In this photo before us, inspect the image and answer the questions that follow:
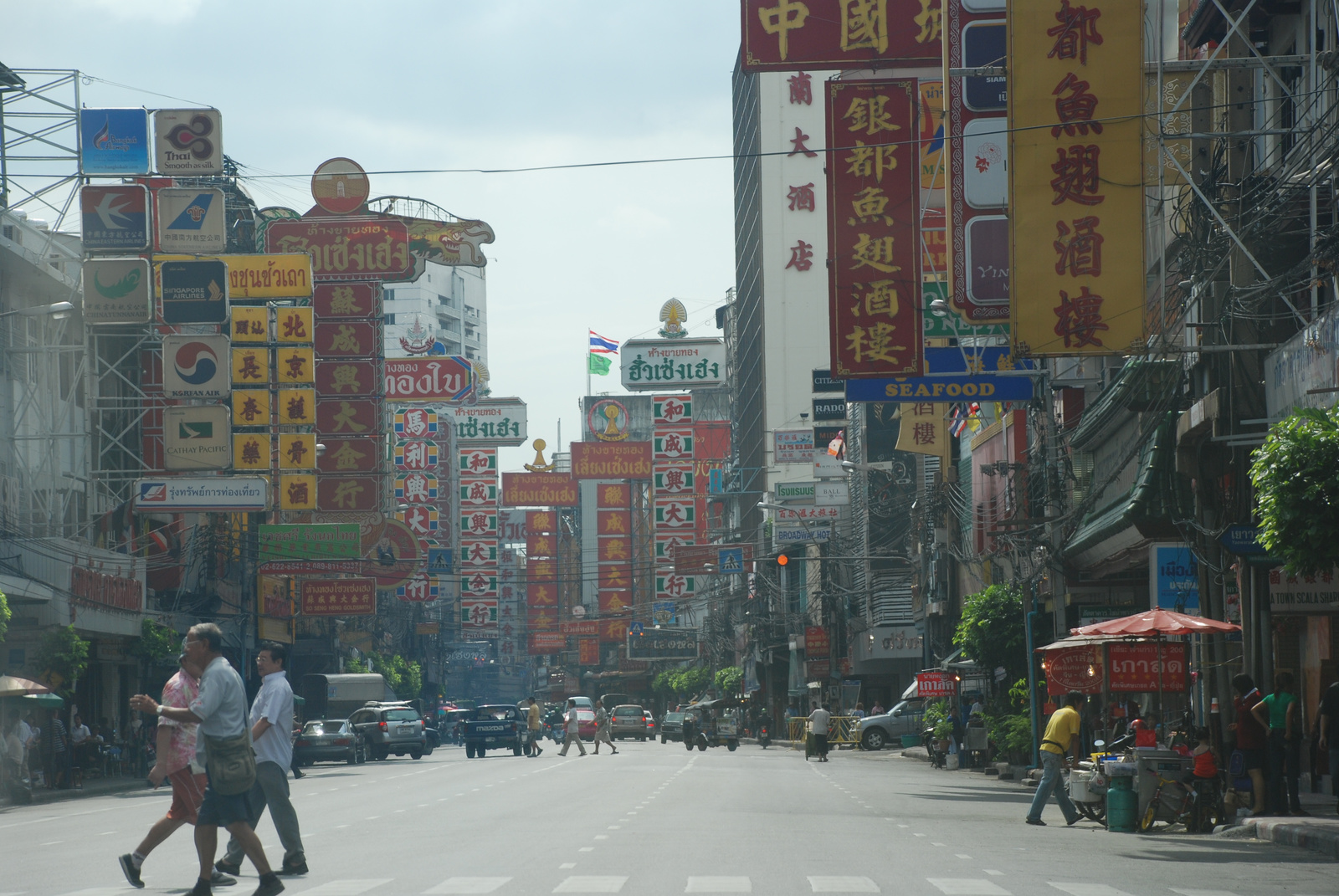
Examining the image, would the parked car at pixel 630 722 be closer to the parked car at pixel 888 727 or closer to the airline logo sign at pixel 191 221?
the parked car at pixel 888 727

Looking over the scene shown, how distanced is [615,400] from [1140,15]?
14217 centimetres

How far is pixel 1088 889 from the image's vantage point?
12.2 meters

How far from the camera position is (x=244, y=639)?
53406 mm

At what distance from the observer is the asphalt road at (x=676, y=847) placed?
12.5 meters

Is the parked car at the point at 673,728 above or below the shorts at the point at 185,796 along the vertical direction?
below

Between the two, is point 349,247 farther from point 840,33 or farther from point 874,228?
point 874,228

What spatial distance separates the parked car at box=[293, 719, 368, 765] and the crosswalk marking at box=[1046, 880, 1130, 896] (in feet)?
111

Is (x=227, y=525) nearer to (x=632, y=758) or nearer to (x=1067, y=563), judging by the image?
(x=632, y=758)

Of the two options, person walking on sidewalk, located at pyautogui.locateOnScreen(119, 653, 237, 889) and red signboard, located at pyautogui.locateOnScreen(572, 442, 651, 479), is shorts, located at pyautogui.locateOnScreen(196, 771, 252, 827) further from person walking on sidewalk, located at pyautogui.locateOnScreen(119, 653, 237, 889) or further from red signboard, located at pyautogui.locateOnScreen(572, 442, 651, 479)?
red signboard, located at pyautogui.locateOnScreen(572, 442, 651, 479)

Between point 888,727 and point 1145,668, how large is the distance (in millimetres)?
33250

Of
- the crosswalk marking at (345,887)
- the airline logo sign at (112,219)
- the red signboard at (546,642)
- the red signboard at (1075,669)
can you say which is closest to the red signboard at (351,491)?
the airline logo sign at (112,219)

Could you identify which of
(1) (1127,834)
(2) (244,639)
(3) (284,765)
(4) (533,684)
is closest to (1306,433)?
(1) (1127,834)

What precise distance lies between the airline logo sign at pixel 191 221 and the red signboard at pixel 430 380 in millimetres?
34602

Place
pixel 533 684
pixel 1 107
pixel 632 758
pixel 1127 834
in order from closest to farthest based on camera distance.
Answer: pixel 1127 834
pixel 1 107
pixel 632 758
pixel 533 684
